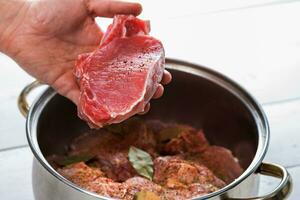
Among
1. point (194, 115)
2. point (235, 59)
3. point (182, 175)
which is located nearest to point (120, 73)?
point (182, 175)

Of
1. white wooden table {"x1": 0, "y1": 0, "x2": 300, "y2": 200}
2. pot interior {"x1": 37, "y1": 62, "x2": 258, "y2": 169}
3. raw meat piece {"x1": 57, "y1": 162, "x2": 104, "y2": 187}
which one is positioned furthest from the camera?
white wooden table {"x1": 0, "y1": 0, "x2": 300, "y2": 200}

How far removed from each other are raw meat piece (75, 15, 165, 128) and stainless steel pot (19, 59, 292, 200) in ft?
0.40

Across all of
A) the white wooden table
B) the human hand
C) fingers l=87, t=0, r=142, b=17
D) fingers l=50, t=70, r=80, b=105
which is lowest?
the white wooden table

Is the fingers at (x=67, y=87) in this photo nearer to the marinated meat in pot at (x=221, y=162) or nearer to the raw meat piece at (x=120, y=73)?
the raw meat piece at (x=120, y=73)

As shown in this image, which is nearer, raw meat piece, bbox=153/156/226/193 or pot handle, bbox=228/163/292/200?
pot handle, bbox=228/163/292/200

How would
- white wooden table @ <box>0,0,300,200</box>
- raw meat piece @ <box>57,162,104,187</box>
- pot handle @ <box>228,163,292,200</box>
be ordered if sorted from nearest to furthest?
pot handle @ <box>228,163,292,200</box>
raw meat piece @ <box>57,162,104,187</box>
white wooden table @ <box>0,0,300,200</box>

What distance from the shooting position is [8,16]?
3.95ft

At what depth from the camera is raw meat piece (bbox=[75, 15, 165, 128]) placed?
41.2 inches

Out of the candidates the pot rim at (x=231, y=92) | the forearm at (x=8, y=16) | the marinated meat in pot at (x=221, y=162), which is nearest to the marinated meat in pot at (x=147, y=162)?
the marinated meat in pot at (x=221, y=162)

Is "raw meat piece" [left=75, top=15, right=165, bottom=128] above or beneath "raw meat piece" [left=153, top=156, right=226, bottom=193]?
above

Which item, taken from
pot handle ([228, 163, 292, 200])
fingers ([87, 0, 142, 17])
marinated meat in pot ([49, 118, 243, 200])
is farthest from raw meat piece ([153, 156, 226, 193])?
fingers ([87, 0, 142, 17])

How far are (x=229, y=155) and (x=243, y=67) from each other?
0.53m

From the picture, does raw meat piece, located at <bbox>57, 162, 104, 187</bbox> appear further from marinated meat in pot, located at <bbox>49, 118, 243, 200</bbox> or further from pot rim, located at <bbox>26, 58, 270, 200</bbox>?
pot rim, located at <bbox>26, 58, 270, 200</bbox>

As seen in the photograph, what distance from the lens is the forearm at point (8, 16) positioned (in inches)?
46.9
